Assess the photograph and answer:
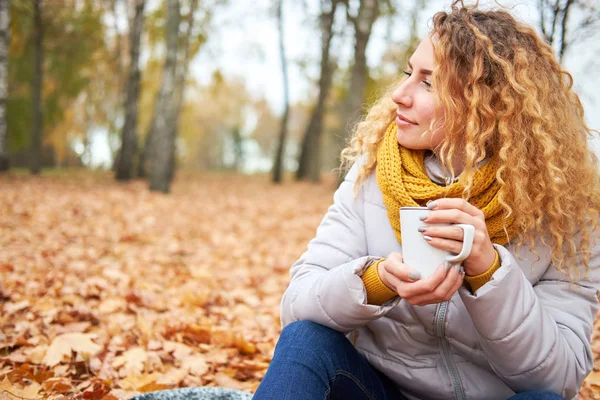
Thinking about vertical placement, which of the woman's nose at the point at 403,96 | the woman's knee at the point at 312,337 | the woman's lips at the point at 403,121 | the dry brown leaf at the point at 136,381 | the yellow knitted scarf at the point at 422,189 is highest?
the woman's nose at the point at 403,96

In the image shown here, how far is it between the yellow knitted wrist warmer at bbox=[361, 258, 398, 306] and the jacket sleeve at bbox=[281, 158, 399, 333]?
2 centimetres

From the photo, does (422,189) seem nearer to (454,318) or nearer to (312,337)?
(454,318)

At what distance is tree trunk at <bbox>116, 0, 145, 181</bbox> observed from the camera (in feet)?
38.8

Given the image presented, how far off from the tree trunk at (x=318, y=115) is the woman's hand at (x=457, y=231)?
13.5m

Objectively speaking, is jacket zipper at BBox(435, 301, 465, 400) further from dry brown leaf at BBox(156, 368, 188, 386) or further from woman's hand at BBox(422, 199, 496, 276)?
dry brown leaf at BBox(156, 368, 188, 386)

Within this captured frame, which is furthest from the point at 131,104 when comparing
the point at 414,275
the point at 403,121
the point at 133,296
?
the point at 414,275

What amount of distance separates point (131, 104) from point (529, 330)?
1153cm

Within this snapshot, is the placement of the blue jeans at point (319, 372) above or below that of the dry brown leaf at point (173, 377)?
above

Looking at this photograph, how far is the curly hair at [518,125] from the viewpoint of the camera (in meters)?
1.60

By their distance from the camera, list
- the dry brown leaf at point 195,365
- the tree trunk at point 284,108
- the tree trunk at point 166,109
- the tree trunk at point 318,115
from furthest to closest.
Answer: the tree trunk at point 284,108
the tree trunk at point 318,115
the tree trunk at point 166,109
the dry brown leaf at point 195,365

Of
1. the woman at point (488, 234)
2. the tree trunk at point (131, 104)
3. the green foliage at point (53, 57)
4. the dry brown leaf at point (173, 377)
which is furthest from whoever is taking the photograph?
the green foliage at point (53, 57)

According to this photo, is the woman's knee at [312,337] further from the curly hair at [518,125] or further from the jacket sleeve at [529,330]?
the curly hair at [518,125]

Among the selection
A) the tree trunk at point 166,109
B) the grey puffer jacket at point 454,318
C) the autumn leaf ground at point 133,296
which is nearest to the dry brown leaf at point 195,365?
the autumn leaf ground at point 133,296

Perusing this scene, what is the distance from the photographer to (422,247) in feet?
4.41
